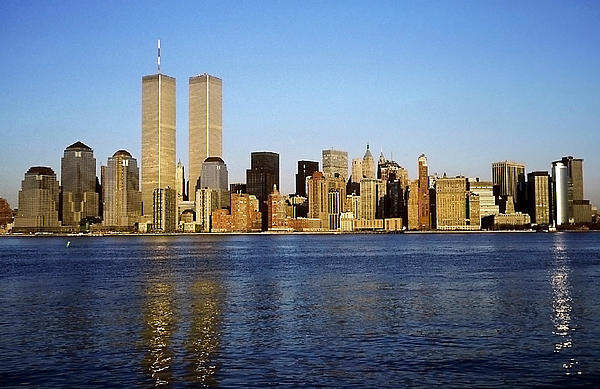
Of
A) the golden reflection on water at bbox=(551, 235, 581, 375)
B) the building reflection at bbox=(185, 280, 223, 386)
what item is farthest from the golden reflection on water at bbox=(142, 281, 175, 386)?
the golden reflection on water at bbox=(551, 235, 581, 375)

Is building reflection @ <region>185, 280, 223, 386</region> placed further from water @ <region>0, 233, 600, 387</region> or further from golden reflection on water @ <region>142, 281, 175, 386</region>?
golden reflection on water @ <region>142, 281, 175, 386</region>

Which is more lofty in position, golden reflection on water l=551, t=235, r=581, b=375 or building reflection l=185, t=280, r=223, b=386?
building reflection l=185, t=280, r=223, b=386

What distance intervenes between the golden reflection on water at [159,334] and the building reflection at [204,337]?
3.61ft

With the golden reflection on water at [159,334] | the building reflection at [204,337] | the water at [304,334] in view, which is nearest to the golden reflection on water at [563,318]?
the water at [304,334]

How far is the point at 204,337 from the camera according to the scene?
40.1 meters

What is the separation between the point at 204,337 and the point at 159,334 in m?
3.08

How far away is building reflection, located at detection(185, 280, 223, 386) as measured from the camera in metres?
31.1

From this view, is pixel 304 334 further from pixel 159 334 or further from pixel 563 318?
pixel 563 318

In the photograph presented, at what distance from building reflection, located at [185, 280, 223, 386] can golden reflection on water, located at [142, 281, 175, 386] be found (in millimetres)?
1101

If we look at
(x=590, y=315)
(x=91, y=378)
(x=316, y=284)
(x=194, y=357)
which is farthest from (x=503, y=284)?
(x=91, y=378)

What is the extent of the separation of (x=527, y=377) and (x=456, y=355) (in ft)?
15.8

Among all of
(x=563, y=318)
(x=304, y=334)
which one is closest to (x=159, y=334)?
(x=304, y=334)

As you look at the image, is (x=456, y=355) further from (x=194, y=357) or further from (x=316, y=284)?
(x=316, y=284)

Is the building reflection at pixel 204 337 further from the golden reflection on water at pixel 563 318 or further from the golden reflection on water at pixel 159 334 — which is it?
the golden reflection on water at pixel 563 318
